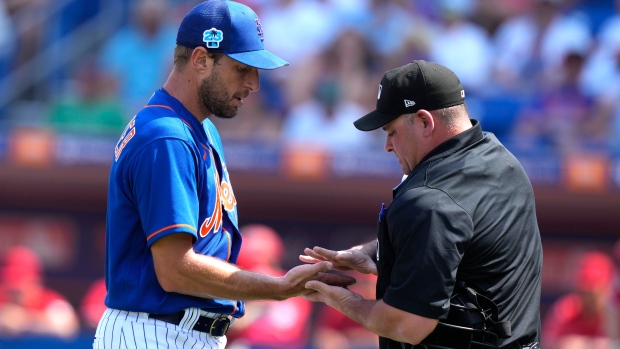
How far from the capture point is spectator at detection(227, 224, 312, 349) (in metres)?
6.46

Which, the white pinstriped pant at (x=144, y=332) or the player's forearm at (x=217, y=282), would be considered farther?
the white pinstriped pant at (x=144, y=332)

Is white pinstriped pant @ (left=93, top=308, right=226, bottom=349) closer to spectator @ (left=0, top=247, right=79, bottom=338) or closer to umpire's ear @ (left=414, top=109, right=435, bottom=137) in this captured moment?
umpire's ear @ (left=414, top=109, right=435, bottom=137)

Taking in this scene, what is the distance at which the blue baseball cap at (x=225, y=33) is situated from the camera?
3213 mm

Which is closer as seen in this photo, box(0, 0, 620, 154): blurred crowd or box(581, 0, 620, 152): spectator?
box(581, 0, 620, 152): spectator

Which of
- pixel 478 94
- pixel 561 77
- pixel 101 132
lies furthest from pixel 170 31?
pixel 561 77

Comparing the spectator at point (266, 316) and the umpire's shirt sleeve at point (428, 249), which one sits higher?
the umpire's shirt sleeve at point (428, 249)

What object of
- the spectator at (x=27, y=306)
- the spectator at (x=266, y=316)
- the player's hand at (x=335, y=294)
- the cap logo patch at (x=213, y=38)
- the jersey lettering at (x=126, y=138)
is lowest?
the spectator at (x=27, y=306)

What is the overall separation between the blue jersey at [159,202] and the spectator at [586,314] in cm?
458

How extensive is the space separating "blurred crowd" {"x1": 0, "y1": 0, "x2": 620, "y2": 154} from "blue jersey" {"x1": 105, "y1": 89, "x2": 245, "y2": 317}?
503 centimetres

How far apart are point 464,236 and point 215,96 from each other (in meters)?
1.05

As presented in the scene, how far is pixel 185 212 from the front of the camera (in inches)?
119

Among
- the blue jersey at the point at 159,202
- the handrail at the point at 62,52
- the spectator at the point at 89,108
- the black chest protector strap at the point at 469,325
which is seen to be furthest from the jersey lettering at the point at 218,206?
the handrail at the point at 62,52

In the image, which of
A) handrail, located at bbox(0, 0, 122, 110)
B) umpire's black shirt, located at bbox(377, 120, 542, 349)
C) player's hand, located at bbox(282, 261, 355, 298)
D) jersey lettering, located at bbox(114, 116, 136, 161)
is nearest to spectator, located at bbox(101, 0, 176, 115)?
handrail, located at bbox(0, 0, 122, 110)

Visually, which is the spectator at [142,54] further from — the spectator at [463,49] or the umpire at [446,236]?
the umpire at [446,236]
